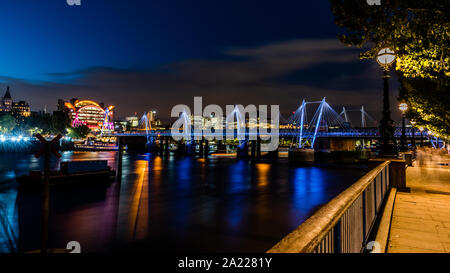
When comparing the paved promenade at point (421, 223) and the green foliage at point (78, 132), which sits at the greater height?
the green foliage at point (78, 132)

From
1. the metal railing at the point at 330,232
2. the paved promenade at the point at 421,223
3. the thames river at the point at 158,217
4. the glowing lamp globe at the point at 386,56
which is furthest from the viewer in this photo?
the thames river at the point at 158,217

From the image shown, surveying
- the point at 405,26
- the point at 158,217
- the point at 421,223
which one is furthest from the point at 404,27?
the point at 158,217

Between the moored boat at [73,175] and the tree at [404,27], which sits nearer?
the tree at [404,27]

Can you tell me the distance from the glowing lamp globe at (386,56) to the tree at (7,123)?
145m

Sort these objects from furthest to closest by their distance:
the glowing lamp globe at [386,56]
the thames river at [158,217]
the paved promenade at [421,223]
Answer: the thames river at [158,217] → the glowing lamp globe at [386,56] → the paved promenade at [421,223]

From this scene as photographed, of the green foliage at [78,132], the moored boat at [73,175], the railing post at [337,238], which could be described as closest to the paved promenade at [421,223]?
the railing post at [337,238]

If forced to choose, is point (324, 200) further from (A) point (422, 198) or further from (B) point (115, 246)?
(B) point (115, 246)

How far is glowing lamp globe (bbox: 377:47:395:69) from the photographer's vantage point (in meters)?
9.52

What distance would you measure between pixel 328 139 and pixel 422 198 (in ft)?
294

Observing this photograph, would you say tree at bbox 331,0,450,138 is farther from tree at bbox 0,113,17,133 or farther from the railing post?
tree at bbox 0,113,17,133

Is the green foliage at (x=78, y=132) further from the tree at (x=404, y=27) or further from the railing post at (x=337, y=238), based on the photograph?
the railing post at (x=337, y=238)

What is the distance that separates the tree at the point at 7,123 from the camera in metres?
120

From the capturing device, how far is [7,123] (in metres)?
121
